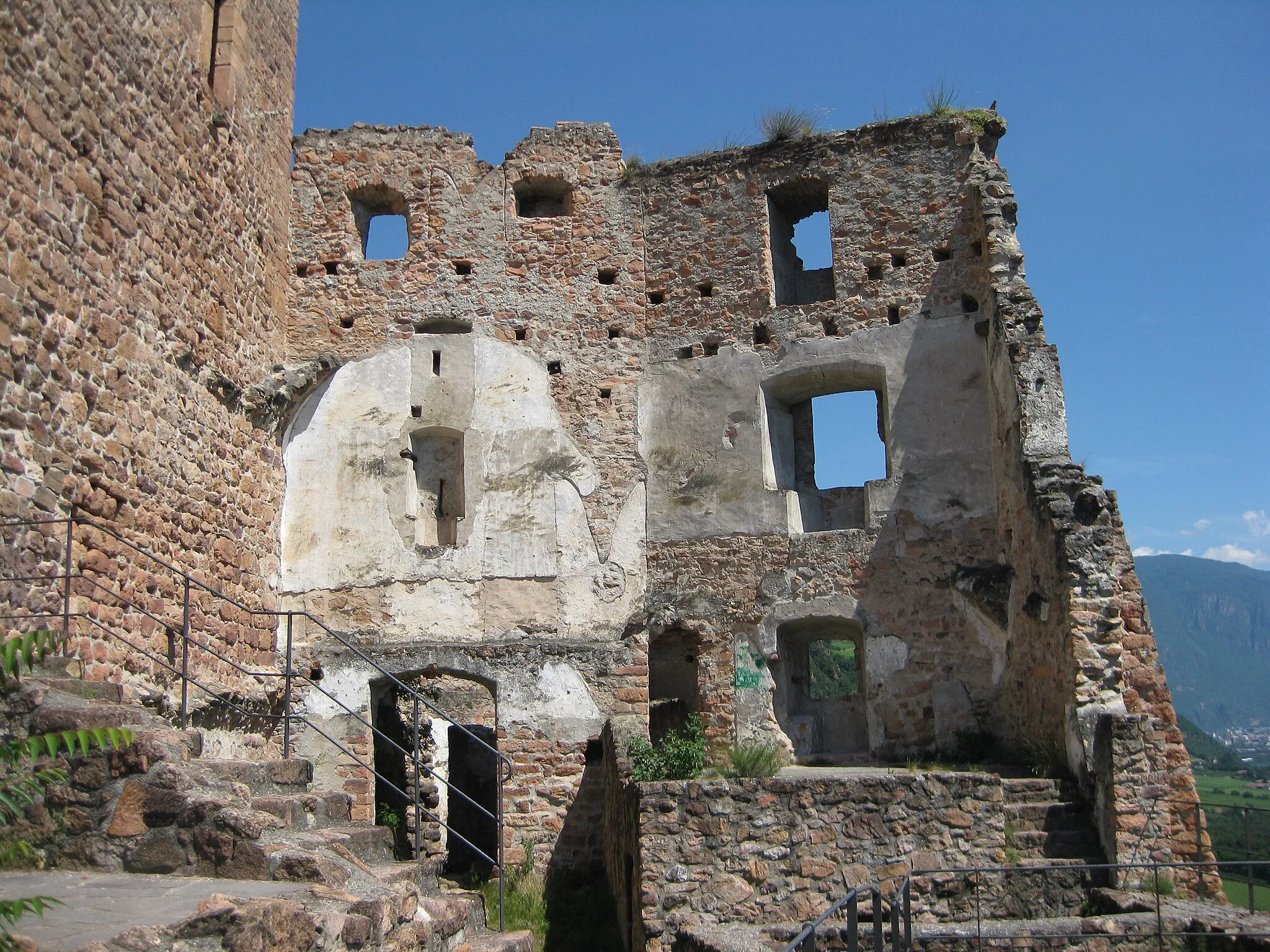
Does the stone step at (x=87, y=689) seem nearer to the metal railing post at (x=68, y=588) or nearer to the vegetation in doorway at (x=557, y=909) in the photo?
the metal railing post at (x=68, y=588)

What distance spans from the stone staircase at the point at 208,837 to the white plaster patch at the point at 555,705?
5.25 metres

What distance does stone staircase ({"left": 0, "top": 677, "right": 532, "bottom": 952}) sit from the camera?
577cm

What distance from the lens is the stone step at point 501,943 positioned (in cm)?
677

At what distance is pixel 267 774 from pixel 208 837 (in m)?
1.48

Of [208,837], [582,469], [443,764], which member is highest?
[582,469]

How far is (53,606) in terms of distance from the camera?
877cm

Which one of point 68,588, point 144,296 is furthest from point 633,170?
point 68,588

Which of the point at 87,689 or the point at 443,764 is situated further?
the point at 443,764

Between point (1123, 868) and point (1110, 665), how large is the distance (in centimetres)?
172

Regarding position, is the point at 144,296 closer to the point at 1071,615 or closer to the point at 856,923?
the point at 856,923

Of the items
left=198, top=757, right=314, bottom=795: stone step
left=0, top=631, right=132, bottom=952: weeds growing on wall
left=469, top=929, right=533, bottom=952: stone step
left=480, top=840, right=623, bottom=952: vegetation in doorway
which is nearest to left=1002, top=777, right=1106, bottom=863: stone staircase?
left=480, top=840, right=623, bottom=952: vegetation in doorway

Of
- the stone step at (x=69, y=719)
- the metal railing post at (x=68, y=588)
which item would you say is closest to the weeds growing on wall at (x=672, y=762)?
the metal railing post at (x=68, y=588)

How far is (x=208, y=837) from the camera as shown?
6145 mm

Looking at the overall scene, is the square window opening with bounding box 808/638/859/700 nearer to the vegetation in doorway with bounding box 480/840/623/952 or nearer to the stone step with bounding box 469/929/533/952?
the vegetation in doorway with bounding box 480/840/623/952
